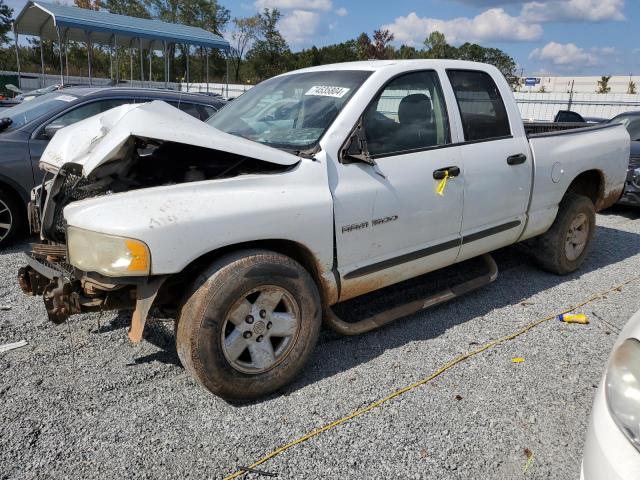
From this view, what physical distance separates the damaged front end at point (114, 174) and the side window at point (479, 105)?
161 cm

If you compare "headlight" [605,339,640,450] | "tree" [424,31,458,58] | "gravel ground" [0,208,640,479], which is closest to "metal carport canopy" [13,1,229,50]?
"gravel ground" [0,208,640,479]

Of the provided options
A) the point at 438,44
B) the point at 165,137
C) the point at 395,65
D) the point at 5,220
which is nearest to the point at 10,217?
the point at 5,220

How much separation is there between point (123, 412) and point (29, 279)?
3.45 feet

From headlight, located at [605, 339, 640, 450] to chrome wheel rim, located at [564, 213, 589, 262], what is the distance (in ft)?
11.0

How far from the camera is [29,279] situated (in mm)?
3156

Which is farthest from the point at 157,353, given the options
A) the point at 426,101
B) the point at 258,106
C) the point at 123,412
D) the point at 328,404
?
the point at 426,101

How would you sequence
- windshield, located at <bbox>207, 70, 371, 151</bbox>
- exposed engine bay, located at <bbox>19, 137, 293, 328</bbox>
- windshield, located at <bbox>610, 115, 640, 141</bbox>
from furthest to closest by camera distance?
1. windshield, located at <bbox>610, 115, 640, 141</bbox>
2. windshield, located at <bbox>207, 70, 371, 151</bbox>
3. exposed engine bay, located at <bbox>19, 137, 293, 328</bbox>

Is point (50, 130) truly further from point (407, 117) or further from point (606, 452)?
point (606, 452)

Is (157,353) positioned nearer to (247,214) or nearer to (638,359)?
(247,214)

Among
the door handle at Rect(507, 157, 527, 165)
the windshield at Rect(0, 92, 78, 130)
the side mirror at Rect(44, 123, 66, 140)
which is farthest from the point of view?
the windshield at Rect(0, 92, 78, 130)

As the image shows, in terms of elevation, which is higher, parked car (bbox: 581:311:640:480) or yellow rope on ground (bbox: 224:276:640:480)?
parked car (bbox: 581:311:640:480)

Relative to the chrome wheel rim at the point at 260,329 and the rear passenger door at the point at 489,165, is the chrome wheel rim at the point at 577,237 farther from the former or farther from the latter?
the chrome wheel rim at the point at 260,329

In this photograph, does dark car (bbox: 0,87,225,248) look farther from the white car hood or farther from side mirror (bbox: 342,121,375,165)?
side mirror (bbox: 342,121,375,165)

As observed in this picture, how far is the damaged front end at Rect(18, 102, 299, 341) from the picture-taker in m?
2.68
